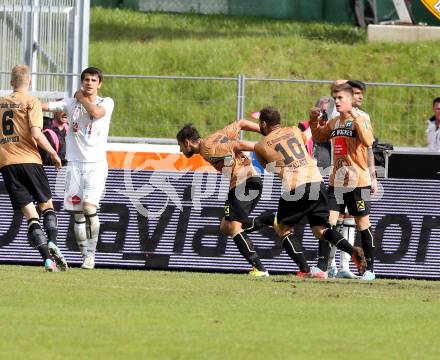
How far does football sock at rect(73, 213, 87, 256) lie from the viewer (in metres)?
15.0

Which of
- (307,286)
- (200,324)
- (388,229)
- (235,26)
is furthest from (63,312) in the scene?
(235,26)

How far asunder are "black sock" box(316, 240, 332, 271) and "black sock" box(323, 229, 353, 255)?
60 centimetres

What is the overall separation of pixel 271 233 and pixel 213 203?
0.78m

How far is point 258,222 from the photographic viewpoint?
14938mm

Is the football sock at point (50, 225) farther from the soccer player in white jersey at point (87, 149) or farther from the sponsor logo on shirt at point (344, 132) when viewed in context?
the sponsor logo on shirt at point (344, 132)

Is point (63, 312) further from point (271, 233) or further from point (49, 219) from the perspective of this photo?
point (271, 233)

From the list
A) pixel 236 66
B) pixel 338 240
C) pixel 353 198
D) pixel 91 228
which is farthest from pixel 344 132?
pixel 236 66

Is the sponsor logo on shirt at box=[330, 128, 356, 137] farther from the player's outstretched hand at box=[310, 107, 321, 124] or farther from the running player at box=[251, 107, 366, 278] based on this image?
the running player at box=[251, 107, 366, 278]

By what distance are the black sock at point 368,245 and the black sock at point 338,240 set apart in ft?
1.65

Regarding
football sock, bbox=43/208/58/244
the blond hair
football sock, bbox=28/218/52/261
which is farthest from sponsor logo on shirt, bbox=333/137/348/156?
the blond hair

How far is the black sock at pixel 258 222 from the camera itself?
1478 cm

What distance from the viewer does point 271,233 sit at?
51.3 feet

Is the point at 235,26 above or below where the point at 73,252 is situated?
above

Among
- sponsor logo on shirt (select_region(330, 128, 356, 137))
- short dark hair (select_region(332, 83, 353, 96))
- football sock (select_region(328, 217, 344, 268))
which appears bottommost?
football sock (select_region(328, 217, 344, 268))
